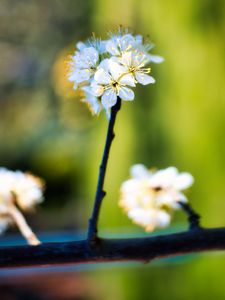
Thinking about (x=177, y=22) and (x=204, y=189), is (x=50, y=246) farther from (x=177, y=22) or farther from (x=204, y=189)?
(x=177, y=22)

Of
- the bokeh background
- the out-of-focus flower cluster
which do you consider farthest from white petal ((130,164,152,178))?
the bokeh background

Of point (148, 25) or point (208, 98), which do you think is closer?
point (208, 98)

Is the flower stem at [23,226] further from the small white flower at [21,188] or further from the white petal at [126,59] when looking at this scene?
the white petal at [126,59]

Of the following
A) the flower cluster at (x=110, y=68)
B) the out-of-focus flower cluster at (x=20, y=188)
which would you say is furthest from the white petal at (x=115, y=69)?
the out-of-focus flower cluster at (x=20, y=188)

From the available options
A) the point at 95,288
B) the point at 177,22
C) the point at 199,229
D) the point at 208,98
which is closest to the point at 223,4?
the point at 177,22

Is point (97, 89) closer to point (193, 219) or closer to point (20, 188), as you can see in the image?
point (193, 219)

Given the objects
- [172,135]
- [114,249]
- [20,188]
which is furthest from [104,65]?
[172,135]
